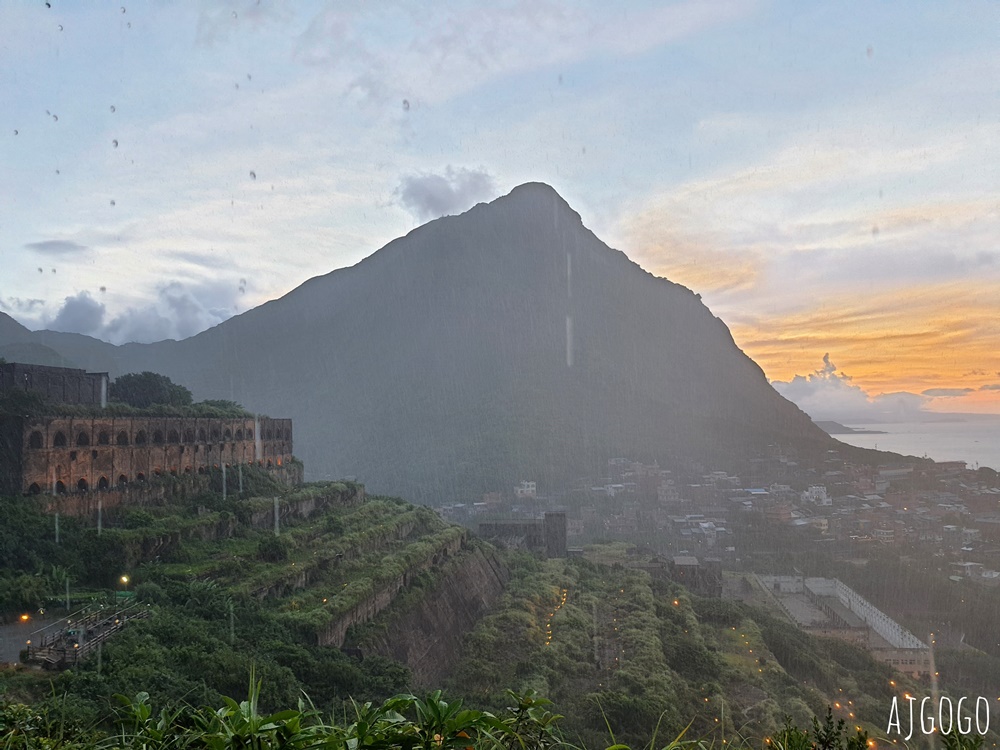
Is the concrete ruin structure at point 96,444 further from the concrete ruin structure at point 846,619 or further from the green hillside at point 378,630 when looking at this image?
the concrete ruin structure at point 846,619

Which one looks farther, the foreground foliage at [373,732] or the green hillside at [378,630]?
the green hillside at [378,630]

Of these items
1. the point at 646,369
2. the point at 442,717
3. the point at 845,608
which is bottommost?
the point at 845,608

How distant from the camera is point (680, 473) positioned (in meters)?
67.1

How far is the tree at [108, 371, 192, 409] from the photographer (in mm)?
23328

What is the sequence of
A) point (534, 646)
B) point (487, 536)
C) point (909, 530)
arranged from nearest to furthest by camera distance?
point (534, 646) < point (487, 536) < point (909, 530)

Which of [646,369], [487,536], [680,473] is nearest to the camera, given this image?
[487,536]

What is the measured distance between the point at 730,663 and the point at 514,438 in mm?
52216

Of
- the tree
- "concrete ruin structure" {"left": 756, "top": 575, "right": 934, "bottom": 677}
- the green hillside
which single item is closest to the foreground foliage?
the green hillside

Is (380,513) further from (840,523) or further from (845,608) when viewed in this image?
(840,523)

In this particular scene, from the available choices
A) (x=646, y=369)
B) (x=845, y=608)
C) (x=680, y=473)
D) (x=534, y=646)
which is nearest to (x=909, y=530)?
(x=845, y=608)

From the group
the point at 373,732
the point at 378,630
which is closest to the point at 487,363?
the point at 378,630

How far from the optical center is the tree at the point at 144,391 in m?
23.3

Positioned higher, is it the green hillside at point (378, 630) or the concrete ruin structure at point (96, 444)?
the concrete ruin structure at point (96, 444)

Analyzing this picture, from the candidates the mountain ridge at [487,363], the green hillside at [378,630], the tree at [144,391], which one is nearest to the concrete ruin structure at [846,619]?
the green hillside at [378,630]
